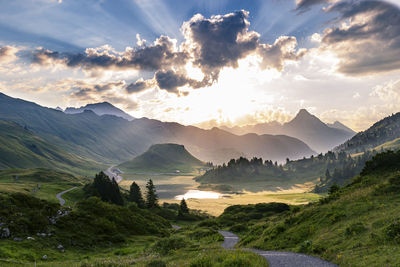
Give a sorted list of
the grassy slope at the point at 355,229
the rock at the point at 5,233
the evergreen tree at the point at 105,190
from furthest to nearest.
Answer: the evergreen tree at the point at 105,190
the rock at the point at 5,233
the grassy slope at the point at 355,229

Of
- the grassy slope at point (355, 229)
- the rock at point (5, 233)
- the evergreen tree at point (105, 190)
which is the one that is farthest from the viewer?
the evergreen tree at point (105, 190)

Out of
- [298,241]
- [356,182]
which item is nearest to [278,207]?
[356,182]

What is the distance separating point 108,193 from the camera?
97.6m

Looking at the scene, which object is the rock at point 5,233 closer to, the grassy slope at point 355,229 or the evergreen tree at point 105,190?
the grassy slope at point 355,229

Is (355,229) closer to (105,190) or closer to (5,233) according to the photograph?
(5,233)

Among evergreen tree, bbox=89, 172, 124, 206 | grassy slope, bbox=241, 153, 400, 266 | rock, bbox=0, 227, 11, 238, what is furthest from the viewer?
evergreen tree, bbox=89, 172, 124, 206

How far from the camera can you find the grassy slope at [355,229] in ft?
55.1

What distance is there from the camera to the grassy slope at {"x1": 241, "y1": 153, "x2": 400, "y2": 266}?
661 inches

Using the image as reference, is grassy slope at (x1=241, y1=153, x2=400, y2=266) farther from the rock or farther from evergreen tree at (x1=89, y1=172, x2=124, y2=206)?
evergreen tree at (x1=89, y1=172, x2=124, y2=206)

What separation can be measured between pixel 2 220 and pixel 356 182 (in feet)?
173

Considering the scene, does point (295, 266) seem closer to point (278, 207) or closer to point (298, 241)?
point (298, 241)

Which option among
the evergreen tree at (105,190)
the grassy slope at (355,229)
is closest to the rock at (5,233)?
the grassy slope at (355,229)

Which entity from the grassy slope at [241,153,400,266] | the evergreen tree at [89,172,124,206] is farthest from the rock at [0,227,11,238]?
the evergreen tree at [89,172,124,206]

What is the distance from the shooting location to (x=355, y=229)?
20719 millimetres
